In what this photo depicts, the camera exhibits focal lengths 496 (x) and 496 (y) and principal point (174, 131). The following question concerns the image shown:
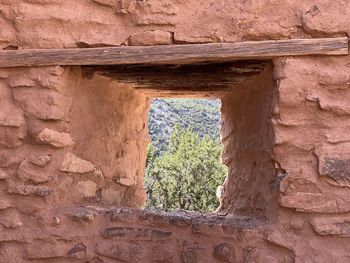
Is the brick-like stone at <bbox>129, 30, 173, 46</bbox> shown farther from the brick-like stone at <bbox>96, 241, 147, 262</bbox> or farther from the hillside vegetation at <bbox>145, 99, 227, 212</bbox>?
the hillside vegetation at <bbox>145, 99, 227, 212</bbox>

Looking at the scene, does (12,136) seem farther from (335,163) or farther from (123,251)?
(335,163)

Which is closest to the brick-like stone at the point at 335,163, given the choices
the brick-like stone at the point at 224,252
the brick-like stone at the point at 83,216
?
the brick-like stone at the point at 224,252

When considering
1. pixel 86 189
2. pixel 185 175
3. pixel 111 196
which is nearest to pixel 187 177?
pixel 185 175

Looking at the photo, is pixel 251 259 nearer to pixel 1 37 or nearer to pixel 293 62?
pixel 293 62

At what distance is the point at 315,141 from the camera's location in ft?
6.53

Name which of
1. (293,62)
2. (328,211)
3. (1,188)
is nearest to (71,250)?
(1,188)

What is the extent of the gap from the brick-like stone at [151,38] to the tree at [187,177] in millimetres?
10220

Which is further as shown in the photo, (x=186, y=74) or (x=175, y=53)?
(x=186, y=74)

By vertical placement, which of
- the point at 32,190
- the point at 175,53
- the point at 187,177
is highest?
the point at 187,177

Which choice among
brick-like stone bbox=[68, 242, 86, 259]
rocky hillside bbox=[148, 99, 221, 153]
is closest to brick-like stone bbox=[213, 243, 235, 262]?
brick-like stone bbox=[68, 242, 86, 259]

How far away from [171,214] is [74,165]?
0.52 meters

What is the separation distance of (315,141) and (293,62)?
0.33 metres

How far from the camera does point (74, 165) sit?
2.32 meters

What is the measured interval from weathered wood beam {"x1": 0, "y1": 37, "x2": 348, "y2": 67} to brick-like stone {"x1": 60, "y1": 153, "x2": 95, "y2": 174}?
17.3 inches
